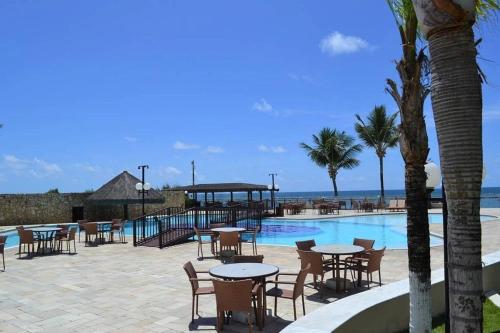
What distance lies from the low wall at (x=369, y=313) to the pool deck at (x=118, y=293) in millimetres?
1425

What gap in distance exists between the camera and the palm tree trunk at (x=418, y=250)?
4.14m

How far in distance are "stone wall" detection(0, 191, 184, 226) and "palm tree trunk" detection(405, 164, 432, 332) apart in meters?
24.2

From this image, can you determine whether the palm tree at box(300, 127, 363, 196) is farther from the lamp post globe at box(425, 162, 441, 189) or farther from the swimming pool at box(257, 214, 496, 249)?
the lamp post globe at box(425, 162, 441, 189)

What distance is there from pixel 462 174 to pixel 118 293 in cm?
664

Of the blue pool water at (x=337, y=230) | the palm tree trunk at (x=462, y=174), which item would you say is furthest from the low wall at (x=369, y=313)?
the blue pool water at (x=337, y=230)

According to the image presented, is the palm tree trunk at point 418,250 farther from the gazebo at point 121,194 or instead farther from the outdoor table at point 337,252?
the gazebo at point 121,194

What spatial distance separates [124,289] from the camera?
788 cm

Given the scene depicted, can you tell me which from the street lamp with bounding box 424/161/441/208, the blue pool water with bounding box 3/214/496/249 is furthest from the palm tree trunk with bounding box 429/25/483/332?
the blue pool water with bounding box 3/214/496/249

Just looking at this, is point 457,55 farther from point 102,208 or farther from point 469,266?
point 102,208

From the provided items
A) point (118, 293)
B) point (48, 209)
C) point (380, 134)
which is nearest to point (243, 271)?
point (118, 293)

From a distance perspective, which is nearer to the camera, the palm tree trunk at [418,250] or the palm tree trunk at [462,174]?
the palm tree trunk at [462,174]

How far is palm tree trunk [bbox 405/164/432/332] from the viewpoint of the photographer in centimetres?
414

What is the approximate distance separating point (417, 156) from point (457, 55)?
6.20ft

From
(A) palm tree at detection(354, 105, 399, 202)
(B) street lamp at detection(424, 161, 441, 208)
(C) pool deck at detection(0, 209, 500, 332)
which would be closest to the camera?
(B) street lamp at detection(424, 161, 441, 208)
